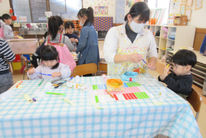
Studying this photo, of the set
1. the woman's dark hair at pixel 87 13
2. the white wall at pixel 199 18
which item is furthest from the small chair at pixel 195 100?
the white wall at pixel 199 18

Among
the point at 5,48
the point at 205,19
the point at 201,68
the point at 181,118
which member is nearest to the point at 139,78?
the point at 181,118

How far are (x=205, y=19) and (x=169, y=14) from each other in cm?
142

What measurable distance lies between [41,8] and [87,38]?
4522mm

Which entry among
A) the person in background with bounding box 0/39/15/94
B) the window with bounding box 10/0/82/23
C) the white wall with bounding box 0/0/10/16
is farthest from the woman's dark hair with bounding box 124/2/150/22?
the white wall with bounding box 0/0/10/16

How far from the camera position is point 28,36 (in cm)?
583

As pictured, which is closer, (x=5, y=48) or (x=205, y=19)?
(x=5, y=48)

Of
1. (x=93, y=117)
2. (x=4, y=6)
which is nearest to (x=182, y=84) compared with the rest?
(x=93, y=117)

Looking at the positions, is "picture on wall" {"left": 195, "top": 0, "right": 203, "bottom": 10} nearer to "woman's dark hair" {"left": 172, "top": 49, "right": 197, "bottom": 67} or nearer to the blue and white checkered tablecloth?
"woman's dark hair" {"left": 172, "top": 49, "right": 197, "bottom": 67}

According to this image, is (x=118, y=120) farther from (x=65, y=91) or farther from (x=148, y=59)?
(x=148, y=59)

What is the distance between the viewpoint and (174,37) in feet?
13.2

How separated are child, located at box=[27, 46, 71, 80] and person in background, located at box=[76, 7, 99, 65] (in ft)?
2.54

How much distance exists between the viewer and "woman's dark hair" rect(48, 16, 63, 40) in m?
2.01

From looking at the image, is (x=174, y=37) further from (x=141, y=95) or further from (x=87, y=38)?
(x=141, y=95)

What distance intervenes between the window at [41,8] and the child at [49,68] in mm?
4895
